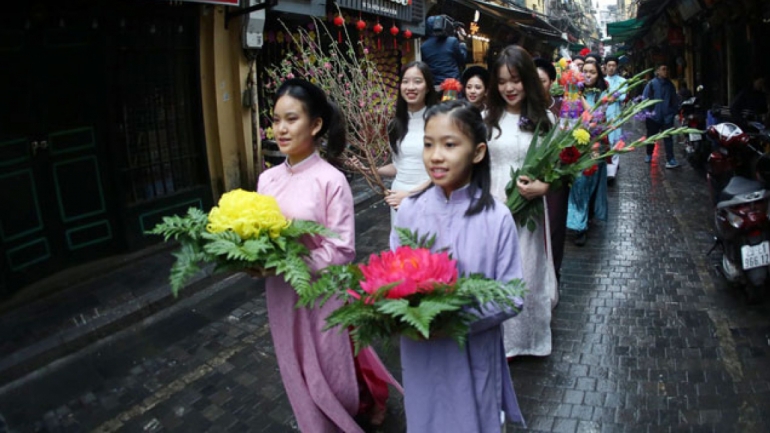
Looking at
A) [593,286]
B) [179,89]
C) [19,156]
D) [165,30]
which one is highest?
[165,30]

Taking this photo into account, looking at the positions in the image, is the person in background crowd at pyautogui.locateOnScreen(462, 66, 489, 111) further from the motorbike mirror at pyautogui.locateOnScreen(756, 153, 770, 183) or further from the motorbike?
the motorbike mirror at pyautogui.locateOnScreen(756, 153, 770, 183)

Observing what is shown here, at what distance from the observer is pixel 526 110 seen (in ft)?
12.6

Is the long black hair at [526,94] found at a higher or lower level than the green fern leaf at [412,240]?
higher

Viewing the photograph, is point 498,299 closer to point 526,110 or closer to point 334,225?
point 334,225

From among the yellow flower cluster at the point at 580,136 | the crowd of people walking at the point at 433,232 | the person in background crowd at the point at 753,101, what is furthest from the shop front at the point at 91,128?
the person in background crowd at the point at 753,101

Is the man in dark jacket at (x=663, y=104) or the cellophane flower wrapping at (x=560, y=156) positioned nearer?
the cellophane flower wrapping at (x=560, y=156)

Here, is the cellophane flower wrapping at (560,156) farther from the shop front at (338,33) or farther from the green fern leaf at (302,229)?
the shop front at (338,33)

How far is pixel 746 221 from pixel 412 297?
3.84m

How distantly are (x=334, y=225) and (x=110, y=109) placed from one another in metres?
4.71

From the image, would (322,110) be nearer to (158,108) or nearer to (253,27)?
(158,108)

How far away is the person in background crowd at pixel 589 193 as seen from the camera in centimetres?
677

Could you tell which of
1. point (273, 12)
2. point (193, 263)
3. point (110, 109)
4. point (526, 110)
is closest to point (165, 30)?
point (110, 109)

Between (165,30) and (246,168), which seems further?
(246,168)

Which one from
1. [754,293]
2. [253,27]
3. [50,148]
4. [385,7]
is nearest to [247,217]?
[754,293]
